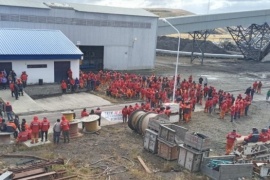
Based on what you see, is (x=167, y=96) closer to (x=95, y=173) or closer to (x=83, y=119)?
(x=83, y=119)

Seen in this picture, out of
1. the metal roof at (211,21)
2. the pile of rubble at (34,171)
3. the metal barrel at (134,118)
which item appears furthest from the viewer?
the metal roof at (211,21)

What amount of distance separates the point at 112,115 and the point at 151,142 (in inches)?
260

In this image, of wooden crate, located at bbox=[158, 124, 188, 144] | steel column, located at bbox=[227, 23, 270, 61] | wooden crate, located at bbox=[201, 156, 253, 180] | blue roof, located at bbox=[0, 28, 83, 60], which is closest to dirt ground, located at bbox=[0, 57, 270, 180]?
wooden crate, located at bbox=[201, 156, 253, 180]

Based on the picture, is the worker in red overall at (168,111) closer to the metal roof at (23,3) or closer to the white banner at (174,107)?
the white banner at (174,107)

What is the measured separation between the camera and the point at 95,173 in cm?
1323

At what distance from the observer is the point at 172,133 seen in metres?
14.6

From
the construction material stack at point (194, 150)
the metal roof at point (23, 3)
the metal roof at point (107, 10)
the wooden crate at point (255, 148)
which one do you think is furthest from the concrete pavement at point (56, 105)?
the metal roof at point (107, 10)

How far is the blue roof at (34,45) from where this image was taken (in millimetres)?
→ 26727

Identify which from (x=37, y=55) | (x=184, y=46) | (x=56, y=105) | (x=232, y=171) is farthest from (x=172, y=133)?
(x=184, y=46)

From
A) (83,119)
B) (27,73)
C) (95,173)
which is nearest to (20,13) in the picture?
(27,73)

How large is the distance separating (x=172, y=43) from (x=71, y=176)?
66.8 metres

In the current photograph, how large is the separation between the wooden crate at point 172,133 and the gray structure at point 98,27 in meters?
23.9

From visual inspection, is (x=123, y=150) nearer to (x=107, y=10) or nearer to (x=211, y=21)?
(x=107, y=10)

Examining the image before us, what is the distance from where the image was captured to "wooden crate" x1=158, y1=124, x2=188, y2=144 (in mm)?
14704
